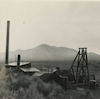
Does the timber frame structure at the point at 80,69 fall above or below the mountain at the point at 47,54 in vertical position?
below

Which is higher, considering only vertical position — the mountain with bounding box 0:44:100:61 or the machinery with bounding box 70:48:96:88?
the mountain with bounding box 0:44:100:61

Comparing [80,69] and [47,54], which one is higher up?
[47,54]

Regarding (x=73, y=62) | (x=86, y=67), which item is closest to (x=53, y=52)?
(x=73, y=62)

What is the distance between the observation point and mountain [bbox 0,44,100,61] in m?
1.62

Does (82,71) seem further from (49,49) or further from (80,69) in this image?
(49,49)

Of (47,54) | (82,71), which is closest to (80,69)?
(82,71)

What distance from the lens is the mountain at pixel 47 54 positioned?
5.30 feet

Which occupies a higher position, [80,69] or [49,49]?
[49,49]

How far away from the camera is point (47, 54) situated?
1634 mm

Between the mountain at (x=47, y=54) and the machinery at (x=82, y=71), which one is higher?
the mountain at (x=47, y=54)

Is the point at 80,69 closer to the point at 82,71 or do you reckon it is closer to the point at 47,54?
the point at 82,71

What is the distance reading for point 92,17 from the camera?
5.46ft

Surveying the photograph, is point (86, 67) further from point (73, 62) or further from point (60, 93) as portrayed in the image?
point (60, 93)

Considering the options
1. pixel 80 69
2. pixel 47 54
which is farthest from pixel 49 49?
pixel 80 69
